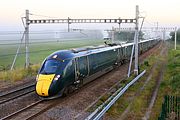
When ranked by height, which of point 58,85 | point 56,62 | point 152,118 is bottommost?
point 152,118

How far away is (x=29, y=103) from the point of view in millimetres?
17641

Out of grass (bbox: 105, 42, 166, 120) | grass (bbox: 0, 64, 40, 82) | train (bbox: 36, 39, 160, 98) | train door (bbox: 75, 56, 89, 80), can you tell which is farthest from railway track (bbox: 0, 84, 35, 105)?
grass (bbox: 105, 42, 166, 120)

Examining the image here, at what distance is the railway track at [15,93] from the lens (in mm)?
18673

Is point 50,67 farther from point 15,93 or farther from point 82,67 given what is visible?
point 15,93

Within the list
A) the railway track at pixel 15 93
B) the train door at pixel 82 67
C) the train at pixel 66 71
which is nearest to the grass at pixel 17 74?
the railway track at pixel 15 93

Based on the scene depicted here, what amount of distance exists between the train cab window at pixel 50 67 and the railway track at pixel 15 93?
7.97 ft

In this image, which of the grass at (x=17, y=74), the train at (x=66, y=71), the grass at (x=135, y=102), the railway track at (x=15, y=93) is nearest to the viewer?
the grass at (x=135, y=102)

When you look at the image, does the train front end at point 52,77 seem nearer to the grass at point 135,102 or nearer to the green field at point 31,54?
the grass at point 135,102

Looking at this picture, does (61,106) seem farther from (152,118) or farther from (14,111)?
(152,118)

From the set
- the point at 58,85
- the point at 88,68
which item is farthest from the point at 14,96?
the point at 88,68

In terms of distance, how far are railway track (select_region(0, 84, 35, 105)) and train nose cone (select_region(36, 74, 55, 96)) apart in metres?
1.97

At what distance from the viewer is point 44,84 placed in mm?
17719

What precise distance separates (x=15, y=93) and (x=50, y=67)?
3.54 m

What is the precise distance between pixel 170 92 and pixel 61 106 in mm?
8018
